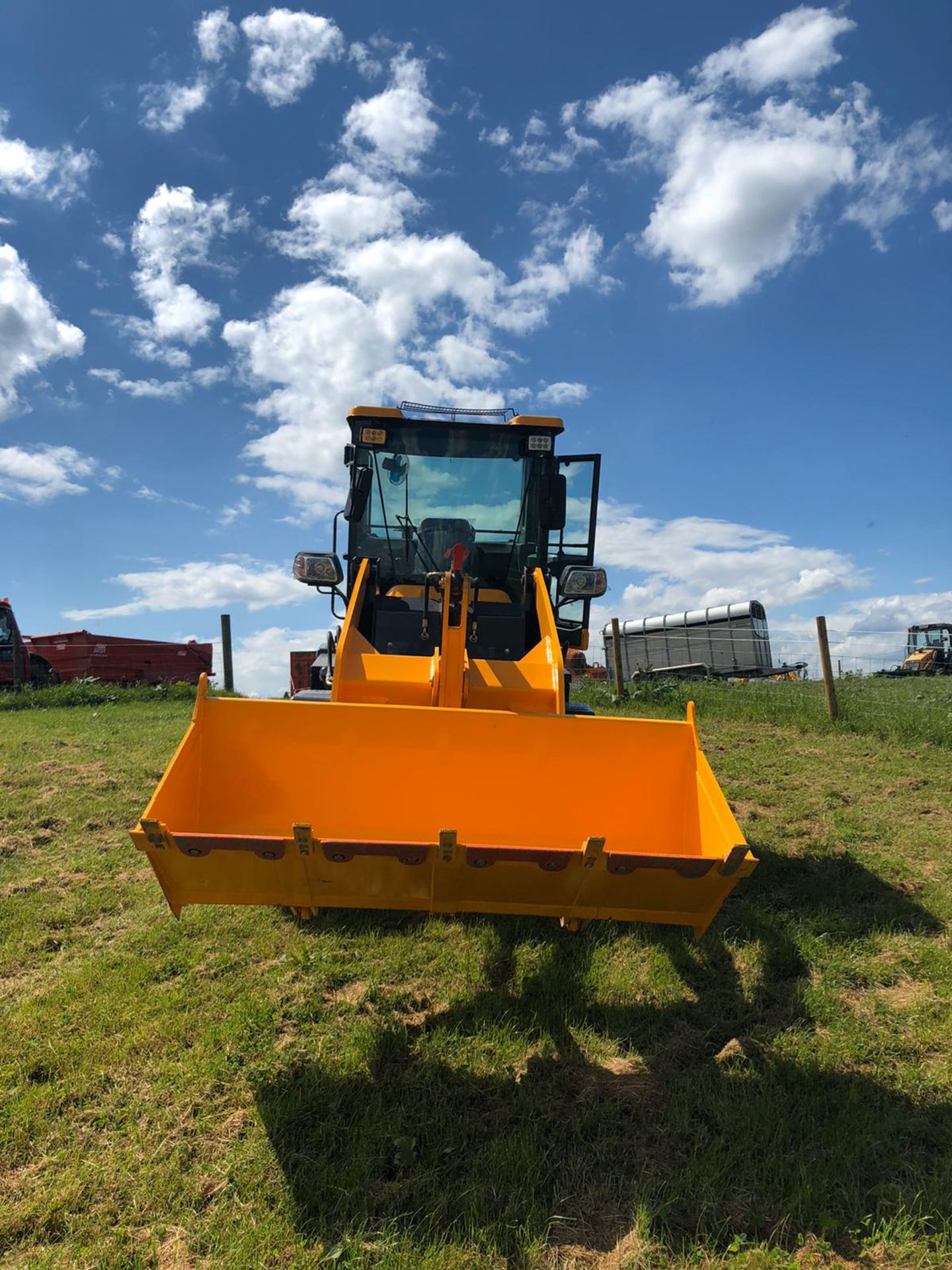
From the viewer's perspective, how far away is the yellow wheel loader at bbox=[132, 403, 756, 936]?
115 inches

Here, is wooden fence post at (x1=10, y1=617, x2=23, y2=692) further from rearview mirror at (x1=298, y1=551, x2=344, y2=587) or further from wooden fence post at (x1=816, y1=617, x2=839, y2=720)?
wooden fence post at (x1=816, y1=617, x2=839, y2=720)

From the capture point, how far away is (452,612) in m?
4.79

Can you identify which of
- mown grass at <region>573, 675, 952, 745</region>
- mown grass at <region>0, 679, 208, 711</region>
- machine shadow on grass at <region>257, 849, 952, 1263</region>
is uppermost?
mown grass at <region>0, 679, 208, 711</region>

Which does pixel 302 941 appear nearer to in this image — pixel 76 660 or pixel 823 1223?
pixel 823 1223

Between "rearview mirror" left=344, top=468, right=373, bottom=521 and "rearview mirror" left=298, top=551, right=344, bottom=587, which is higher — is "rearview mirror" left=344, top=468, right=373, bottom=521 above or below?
above

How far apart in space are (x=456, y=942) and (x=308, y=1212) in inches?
71.1

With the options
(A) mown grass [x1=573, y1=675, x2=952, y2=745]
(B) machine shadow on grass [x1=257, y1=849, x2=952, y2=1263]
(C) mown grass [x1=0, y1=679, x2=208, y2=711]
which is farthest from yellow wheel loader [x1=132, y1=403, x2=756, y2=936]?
(C) mown grass [x1=0, y1=679, x2=208, y2=711]

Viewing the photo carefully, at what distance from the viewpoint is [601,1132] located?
2.79 metres

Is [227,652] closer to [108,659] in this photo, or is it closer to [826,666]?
[108,659]

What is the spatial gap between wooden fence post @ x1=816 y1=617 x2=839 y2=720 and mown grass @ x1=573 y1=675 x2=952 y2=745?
0.11m

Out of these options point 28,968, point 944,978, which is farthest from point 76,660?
A: point 944,978

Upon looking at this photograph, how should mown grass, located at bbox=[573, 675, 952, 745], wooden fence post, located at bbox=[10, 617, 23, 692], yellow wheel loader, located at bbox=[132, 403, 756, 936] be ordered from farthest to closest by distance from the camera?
wooden fence post, located at bbox=[10, 617, 23, 692]
mown grass, located at bbox=[573, 675, 952, 745]
yellow wheel loader, located at bbox=[132, 403, 756, 936]

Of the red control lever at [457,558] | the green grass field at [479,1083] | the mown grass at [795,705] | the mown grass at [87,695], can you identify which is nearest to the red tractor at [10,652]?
the mown grass at [87,695]

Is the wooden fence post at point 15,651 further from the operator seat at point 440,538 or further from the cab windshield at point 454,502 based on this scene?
the operator seat at point 440,538
